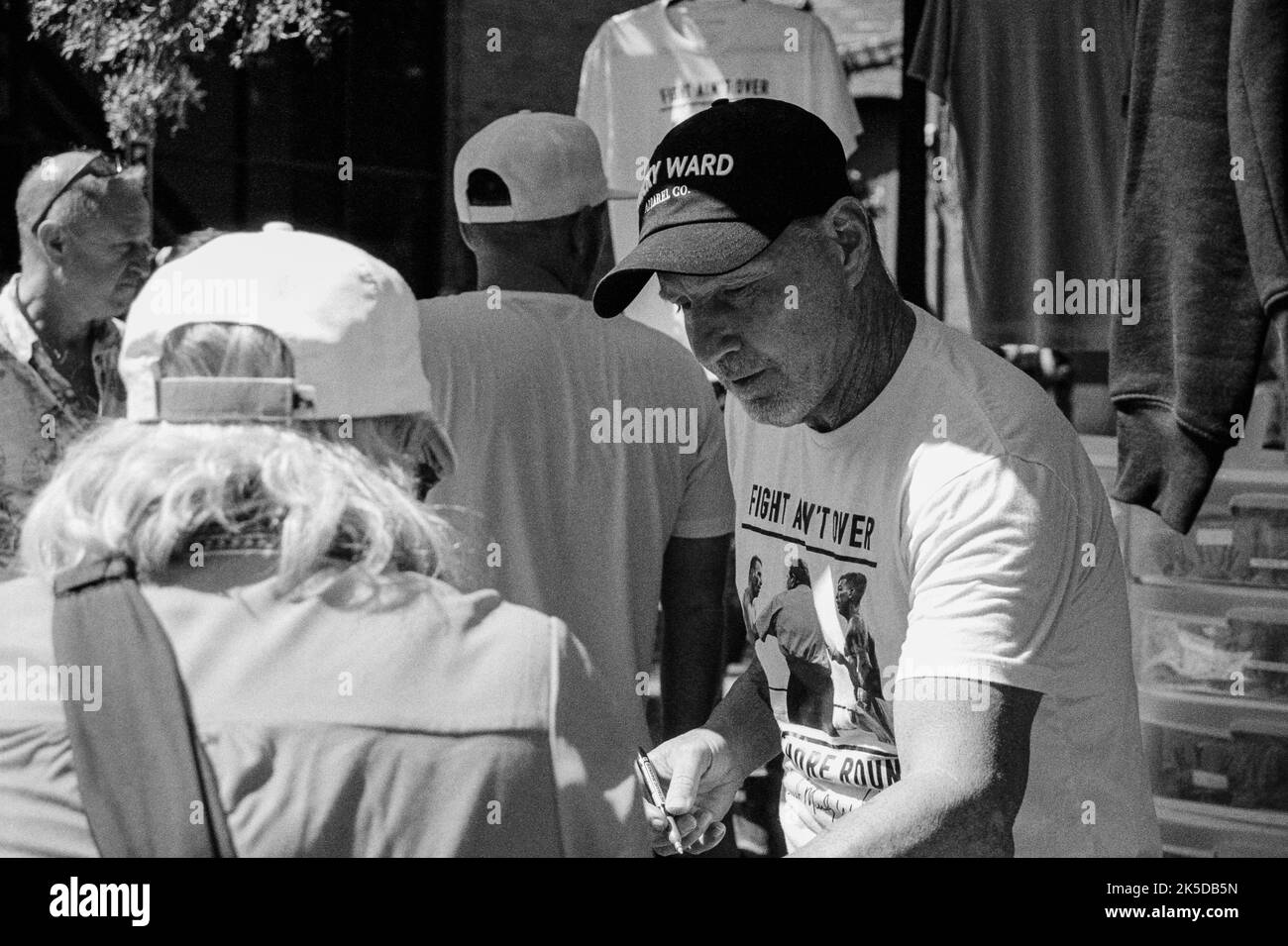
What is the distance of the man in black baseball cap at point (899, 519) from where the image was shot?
178cm

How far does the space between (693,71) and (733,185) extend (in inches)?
76.7

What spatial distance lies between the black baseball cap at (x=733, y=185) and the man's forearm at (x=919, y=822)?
70 centimetres

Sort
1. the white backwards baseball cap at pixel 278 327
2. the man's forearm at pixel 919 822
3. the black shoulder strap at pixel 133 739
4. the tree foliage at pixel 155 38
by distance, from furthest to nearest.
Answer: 1. the tree foliage at pixel 155 38
2. the man's forearm at pixel 919 822
3. the white backwards baseball cap at pixel 278 327
4. the black shoulder strap at pixel 133 739

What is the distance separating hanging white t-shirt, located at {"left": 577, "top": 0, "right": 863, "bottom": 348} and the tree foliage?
72 cm

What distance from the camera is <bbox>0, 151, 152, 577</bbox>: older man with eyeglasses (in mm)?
3133

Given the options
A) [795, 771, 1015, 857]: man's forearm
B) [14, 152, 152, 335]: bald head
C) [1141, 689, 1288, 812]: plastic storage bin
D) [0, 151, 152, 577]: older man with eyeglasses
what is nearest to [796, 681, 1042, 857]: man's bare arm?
[795, 771, 1015, 857]: man's forearm

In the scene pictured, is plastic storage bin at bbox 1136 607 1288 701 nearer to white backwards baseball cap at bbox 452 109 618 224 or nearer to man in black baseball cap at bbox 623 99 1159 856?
man in black baseball cap at bbox 623 99 1159 856

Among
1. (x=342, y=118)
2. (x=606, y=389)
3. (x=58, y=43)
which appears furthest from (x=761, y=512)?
(x=342, y=118)

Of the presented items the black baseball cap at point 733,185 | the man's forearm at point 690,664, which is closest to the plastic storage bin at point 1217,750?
the man's forearm at point 690,664

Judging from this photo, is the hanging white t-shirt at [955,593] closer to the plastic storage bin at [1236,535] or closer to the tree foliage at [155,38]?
the plastic storage bin at [1236,535]

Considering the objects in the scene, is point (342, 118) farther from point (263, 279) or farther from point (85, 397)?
point (263, 279)

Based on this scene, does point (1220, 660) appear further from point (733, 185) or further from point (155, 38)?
point (155, 38)

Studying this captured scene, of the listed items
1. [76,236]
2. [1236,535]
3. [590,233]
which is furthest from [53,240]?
[1236,535]

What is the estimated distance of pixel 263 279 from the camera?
57.1 inches
